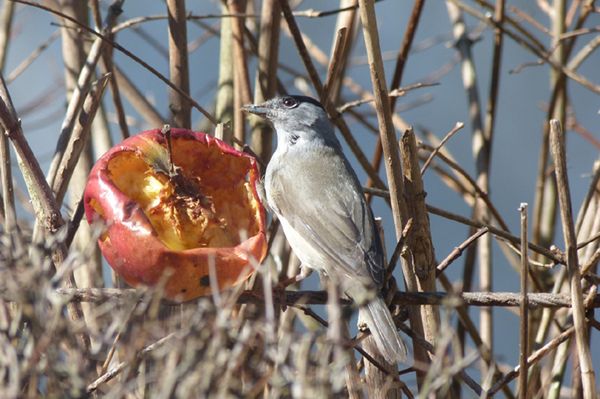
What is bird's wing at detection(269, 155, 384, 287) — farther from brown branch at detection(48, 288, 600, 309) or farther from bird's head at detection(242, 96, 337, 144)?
brown branch at detection(48, 288, 600, 309)

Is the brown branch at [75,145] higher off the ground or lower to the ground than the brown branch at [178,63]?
lower

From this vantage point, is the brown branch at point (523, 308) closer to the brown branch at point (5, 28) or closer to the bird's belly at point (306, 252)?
the bird's belly at point (306, 252)

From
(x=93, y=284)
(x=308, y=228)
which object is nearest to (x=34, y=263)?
(x=93, y=284)

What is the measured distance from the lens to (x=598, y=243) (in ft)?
11.6

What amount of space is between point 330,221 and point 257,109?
51cm

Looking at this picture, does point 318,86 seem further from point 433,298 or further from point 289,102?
point 433,298

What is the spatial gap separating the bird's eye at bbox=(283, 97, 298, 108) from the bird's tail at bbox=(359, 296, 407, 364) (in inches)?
49.5

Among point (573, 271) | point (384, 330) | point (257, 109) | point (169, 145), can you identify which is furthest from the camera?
point (257, 109)

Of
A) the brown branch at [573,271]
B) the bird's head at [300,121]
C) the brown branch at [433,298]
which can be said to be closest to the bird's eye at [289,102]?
the bird's head at [300,121]

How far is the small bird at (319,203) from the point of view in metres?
3.41

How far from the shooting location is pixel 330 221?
3691 millimetres

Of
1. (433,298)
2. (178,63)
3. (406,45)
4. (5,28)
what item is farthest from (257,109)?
(433,298)

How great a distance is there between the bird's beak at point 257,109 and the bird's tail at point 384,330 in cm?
97

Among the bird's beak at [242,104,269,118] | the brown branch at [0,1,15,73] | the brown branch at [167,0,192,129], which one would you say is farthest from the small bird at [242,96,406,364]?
the brown branch at [0,1,15,73]
